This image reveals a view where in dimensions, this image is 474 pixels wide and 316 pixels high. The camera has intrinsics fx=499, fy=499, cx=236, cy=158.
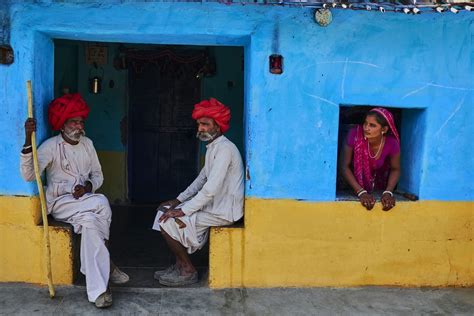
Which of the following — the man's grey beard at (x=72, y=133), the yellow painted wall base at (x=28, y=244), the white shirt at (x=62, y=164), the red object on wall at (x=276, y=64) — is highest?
the red object on wall at (x=276, y=64)

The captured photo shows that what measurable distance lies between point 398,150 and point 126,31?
263 cm

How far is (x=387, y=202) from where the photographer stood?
4.39 m

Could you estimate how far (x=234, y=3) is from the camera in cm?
415

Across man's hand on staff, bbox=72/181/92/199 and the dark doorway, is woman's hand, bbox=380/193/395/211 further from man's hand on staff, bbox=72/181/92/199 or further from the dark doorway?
the dark doorway

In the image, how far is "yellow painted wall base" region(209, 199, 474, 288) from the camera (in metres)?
4.38

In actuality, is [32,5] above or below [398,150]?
above

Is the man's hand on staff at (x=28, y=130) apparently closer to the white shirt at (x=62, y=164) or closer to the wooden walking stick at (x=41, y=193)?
the wooden walking stick at (x=41, y=193)

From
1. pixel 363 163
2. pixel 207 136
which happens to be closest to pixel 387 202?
pixel 363 163

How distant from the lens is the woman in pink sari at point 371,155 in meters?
4.41

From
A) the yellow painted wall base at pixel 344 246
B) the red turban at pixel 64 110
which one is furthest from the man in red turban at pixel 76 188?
the yellow painted wall base at pixel 344 246

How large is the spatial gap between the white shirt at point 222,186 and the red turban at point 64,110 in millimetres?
1173

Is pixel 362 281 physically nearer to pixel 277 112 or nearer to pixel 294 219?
pixel 294 219

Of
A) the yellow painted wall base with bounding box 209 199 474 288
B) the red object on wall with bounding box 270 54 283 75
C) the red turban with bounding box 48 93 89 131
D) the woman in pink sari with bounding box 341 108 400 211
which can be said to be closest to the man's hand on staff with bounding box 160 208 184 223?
the yellow painted wall base with bounding box 209 199 474 288

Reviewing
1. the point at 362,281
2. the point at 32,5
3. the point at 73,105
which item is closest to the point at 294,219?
the point at 362,281
